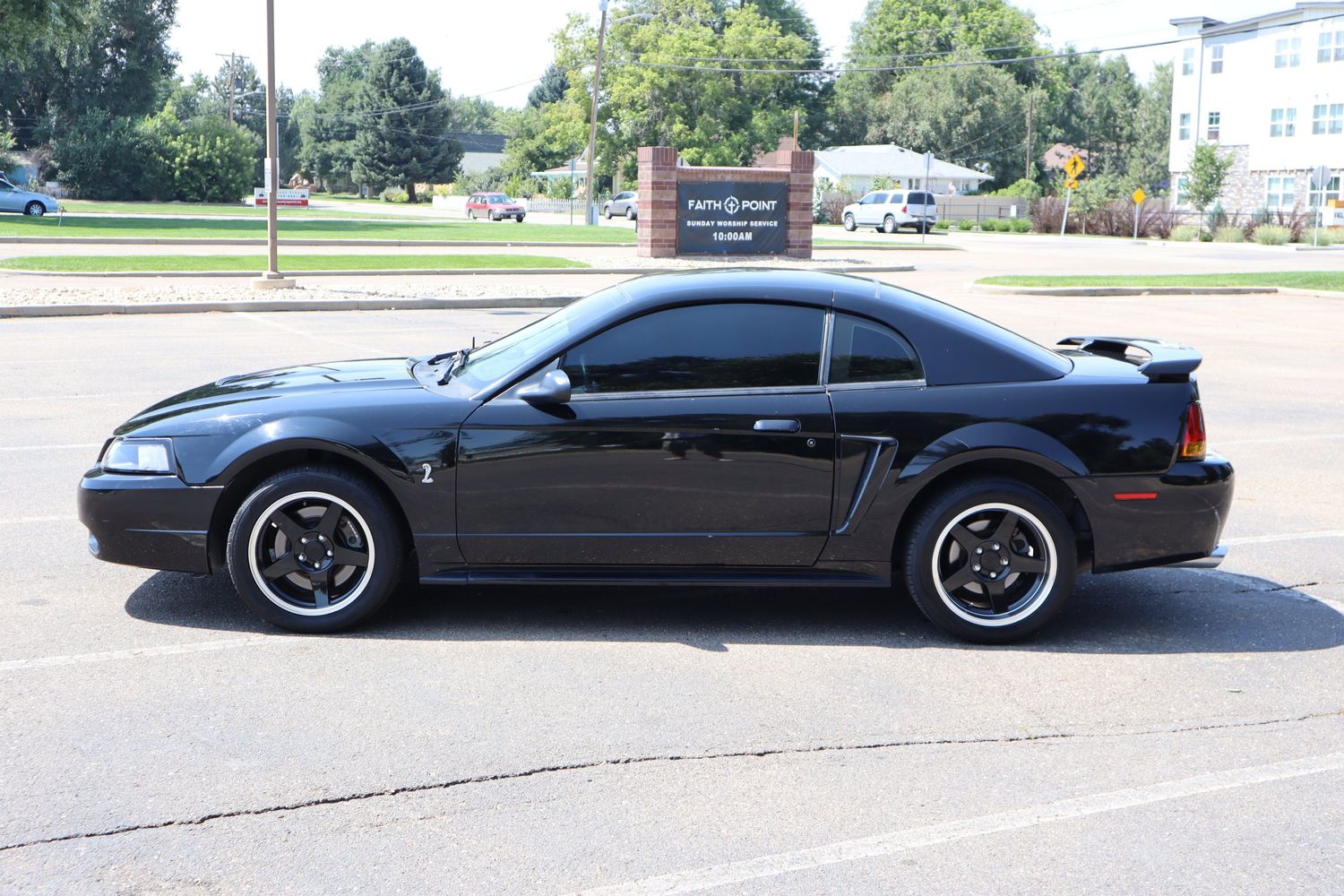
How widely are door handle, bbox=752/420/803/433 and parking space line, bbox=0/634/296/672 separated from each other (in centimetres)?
198

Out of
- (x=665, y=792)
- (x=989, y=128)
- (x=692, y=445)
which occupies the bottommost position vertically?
(x=665, y=792)

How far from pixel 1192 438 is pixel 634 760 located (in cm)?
273

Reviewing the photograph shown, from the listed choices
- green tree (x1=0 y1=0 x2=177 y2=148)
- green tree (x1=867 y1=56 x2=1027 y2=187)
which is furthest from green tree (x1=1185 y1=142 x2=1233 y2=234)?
green tree (x1=0 y1=0 x2=177 y2=148)

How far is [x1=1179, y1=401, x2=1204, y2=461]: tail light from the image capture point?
17.8 feet

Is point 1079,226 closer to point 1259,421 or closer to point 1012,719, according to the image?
point 1259,421

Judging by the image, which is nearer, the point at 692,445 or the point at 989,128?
the point at 692,445

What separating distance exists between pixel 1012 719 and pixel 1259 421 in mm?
7213

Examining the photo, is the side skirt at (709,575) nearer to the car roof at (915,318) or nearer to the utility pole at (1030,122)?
the car roof at (915,318)

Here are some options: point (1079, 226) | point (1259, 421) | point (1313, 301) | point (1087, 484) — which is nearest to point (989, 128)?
point (1079, 226)

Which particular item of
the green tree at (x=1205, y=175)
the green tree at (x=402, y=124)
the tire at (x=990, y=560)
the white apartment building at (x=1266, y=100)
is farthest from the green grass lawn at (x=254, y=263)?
the green tree at (x=402, y=124)

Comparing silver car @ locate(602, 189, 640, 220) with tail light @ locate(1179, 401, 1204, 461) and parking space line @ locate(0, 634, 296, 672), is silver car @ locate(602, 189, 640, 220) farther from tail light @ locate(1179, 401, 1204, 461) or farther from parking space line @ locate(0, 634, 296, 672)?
parking space line @ locate(0, 634, 296, 672)

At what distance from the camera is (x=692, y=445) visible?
17.2ft

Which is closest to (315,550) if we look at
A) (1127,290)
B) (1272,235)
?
(1127,290)

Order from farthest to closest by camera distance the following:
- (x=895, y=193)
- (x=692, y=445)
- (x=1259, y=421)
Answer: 1. (x=895, y=193)
2. (x=1259, y=421)
3. (x=692, y=445)
